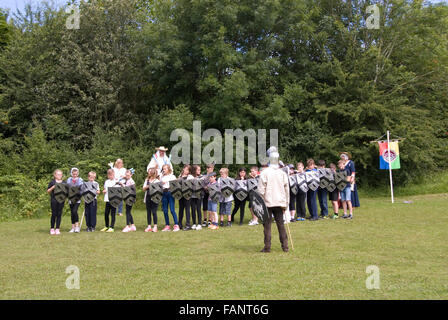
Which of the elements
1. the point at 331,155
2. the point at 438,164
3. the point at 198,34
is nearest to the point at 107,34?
the point at 198,34

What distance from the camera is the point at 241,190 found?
1403 centimetres

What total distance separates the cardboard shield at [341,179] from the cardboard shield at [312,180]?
613 millimetres

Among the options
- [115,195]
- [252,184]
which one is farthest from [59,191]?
[252,184]

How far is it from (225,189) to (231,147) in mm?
10578

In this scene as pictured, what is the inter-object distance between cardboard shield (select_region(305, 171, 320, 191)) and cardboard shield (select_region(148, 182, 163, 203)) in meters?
4.88

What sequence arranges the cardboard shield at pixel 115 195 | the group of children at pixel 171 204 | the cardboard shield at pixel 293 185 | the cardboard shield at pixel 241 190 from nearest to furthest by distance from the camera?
the cardboard shield at pixel 115 195 < the group of children at pixel 171 204 < the cardboard shield at pixel 241 190 < the cardboard shield at pixel 293 185

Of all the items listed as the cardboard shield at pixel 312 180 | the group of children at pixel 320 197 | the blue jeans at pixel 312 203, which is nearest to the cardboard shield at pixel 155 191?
the group of children at pixel 320 197

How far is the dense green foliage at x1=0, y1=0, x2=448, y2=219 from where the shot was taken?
25.4 m

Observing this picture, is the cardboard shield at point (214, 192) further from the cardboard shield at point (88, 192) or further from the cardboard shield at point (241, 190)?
the cardboard shield at point (88, 192)

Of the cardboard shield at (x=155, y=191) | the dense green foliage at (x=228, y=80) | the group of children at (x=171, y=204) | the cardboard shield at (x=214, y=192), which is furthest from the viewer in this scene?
the dense green foliage at (x=228, y=80)

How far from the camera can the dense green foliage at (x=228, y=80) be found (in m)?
25.4

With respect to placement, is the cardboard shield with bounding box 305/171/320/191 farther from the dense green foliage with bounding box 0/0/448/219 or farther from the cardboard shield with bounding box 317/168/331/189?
the dense green foliage with bounding box 0/0/448/219
